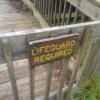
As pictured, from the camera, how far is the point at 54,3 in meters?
3.22

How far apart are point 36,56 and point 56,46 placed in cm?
18

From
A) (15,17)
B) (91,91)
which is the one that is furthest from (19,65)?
(15,17)

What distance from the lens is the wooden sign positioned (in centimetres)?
129

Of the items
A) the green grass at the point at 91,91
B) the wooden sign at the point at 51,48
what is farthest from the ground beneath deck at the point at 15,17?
the wooden sign at the point at 51,48

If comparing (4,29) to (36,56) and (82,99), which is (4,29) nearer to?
(82,99)

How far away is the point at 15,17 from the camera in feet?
14.2

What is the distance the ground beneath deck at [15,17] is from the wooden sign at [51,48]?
249 centimetres

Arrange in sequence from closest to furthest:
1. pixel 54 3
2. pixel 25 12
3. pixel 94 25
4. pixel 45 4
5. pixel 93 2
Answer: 1. pixel 94 25
2. pixel 93 2
3. pixel 54 3
4. pixel 45 4
5. pixel 25 12

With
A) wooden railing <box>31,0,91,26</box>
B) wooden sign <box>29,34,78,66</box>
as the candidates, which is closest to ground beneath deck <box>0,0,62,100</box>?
wooden railing <box>31,0,91,26</box>

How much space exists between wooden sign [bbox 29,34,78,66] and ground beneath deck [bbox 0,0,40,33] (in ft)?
8.18

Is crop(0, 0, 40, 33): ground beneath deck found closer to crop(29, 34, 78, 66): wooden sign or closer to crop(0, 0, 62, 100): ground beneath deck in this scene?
crop(0, 0, 62, 100): ground beneath deck

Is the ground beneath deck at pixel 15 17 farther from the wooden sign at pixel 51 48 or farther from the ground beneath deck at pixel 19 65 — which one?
the wooden sign at pixel 51 48

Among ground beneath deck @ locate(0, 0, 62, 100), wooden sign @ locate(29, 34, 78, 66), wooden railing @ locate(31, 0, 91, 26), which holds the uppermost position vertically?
wooden sign @ locate(29, 34, 78, 66)

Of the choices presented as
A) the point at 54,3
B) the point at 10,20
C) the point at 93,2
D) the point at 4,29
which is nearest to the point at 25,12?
the point at 10,20
